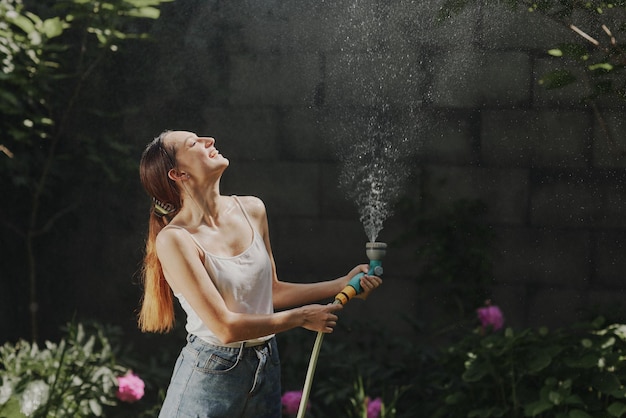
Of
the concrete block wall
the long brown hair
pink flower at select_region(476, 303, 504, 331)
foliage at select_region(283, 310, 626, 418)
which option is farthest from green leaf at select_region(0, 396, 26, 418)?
pink flower at select_region(476, 303, 504, 331)

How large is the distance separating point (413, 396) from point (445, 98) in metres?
1.24

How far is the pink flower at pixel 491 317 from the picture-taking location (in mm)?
3832

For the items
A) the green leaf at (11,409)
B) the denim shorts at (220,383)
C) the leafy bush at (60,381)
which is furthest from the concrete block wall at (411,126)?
the denim shorts at (220,383)

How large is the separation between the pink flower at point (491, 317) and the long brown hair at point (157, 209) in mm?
1642

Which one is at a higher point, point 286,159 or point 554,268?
point 286,159

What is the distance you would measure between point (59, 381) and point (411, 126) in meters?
1.78

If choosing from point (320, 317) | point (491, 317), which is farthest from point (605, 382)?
point (320, 317)

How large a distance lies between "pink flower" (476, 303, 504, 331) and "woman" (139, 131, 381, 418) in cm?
145

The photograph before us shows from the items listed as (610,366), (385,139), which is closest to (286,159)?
(385,139)

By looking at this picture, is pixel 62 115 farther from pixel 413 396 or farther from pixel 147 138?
pixel 413 396

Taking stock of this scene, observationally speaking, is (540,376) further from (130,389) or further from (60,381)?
(60,381)

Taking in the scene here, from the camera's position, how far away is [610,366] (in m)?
3.23

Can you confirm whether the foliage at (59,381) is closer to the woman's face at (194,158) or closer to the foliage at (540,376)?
the woman's face at (194,158)

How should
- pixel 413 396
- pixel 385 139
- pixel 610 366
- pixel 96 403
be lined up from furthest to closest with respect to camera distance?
pixel 385 139, pixel 413 396, pixel 96 403, pixel 610 366
